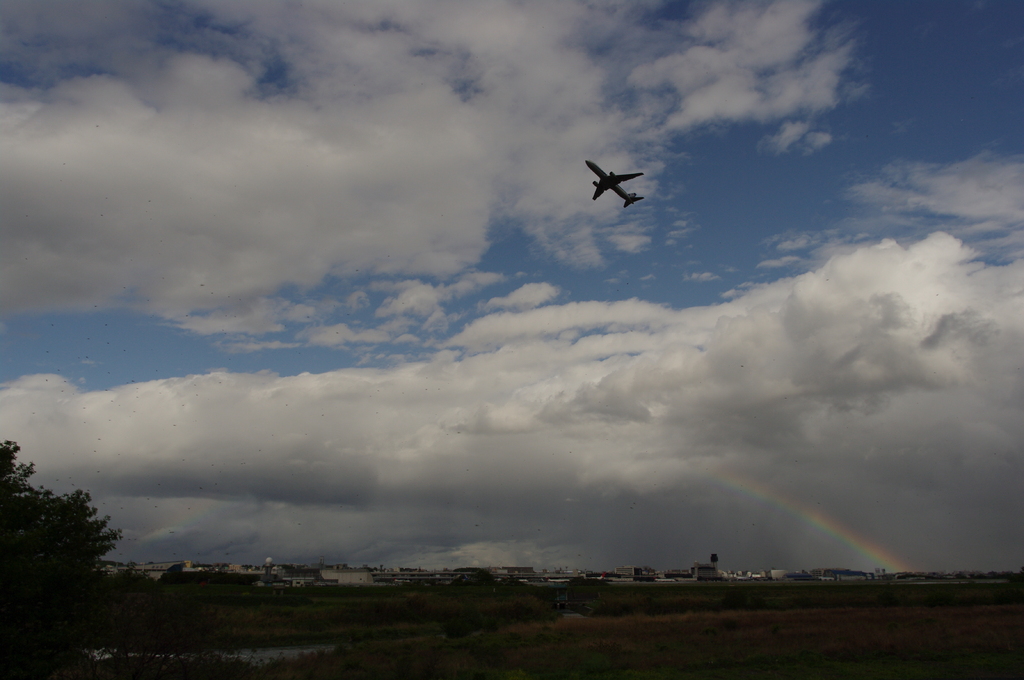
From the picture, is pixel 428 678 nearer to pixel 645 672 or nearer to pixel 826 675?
pixel 645 672

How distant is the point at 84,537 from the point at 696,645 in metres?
40.0

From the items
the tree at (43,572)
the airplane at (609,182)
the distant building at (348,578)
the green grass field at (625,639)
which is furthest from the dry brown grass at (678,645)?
the distant building at (348,578)

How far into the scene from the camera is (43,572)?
1761cm

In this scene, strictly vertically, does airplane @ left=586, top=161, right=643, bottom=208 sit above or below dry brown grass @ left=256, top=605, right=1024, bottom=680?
above

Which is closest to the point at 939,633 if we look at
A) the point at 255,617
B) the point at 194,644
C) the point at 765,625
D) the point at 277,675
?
the point at 765,625

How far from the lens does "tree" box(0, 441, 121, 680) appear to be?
17.0 meters

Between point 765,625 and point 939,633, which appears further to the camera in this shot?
point 765,625

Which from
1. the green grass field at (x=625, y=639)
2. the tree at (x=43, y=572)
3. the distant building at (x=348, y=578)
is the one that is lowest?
the distant building at (x=348, y=578)

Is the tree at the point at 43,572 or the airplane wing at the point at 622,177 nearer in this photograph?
the tree at the point at 43,572

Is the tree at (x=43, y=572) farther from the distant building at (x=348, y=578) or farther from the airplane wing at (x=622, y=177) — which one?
the distant building at (x=348, y=578)

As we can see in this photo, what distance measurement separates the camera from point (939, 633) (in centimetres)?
4300

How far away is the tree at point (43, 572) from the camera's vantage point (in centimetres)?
1705

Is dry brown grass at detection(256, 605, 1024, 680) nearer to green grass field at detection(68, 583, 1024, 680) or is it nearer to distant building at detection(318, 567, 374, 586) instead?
green grass field at detection(68, 583, 1024, 680)

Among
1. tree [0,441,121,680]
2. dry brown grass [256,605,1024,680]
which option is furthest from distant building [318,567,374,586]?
tree [0,441,121,680]
